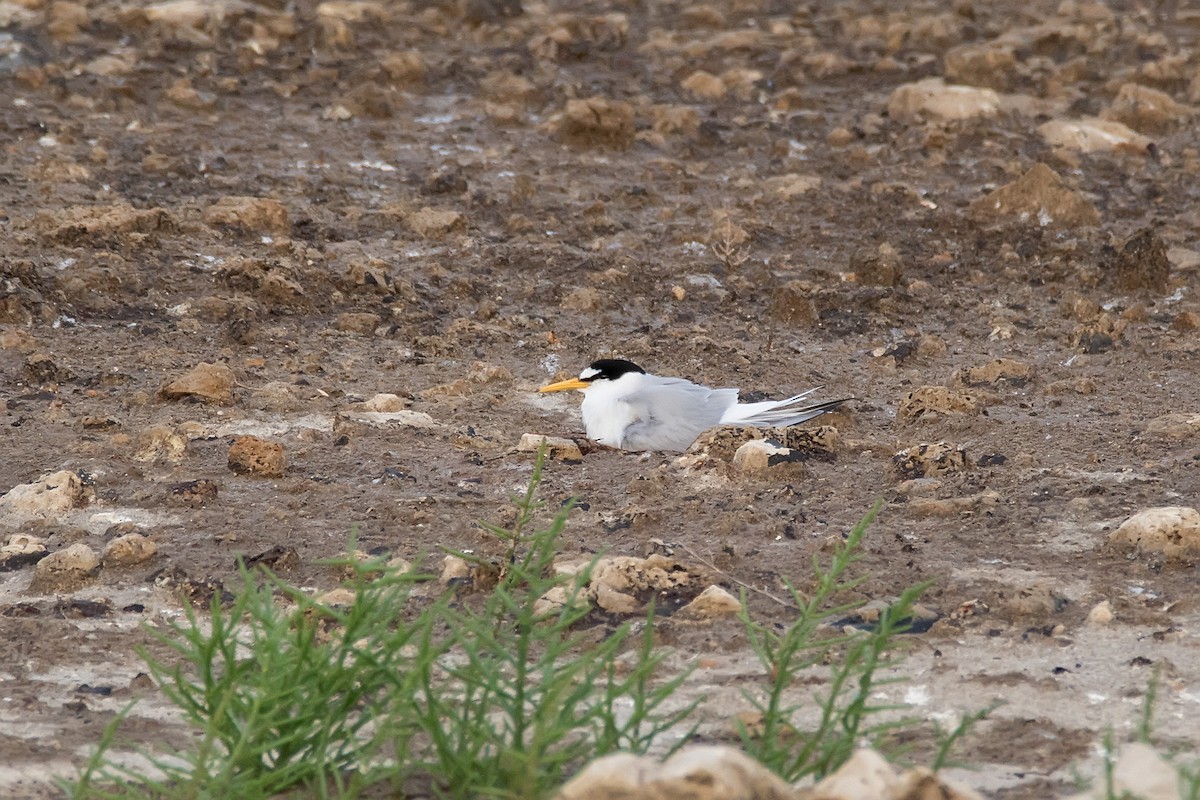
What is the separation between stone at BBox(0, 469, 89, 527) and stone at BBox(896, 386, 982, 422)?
2.57 metres

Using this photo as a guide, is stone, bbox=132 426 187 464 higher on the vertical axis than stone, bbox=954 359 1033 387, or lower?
higher

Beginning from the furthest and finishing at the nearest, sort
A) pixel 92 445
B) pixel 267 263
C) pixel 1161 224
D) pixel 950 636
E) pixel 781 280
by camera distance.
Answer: pixel 1161 224 < pixel 781 280 < pixel 267 263 < pixel 92 445 < pixel 950 636

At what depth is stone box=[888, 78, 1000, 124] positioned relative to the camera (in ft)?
26.8

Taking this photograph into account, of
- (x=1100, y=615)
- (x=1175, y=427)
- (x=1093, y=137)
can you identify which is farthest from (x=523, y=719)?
(x=1093, y=137)

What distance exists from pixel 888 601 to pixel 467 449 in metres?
1.64

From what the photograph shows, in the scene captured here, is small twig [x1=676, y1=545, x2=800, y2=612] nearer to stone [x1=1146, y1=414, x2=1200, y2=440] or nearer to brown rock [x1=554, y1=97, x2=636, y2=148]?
stone [x1=1146, y1=414, x2=1200, y2=440]

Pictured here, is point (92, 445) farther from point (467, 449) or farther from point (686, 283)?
point (686, 283)

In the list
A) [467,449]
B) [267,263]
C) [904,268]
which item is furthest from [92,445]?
[904,268]

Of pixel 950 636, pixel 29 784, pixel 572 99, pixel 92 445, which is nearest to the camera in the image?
pixel 29 784

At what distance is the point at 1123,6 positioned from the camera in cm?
1036

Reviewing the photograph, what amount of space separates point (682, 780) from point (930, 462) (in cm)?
244

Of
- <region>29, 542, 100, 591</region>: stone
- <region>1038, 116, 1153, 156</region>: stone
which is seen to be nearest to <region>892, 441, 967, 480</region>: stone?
<region>29, 542, 100, 591</region>: stone

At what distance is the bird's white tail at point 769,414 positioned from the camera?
16.4 ft

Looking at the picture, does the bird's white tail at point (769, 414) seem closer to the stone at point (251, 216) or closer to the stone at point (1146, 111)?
the stone at point (251, 216)
